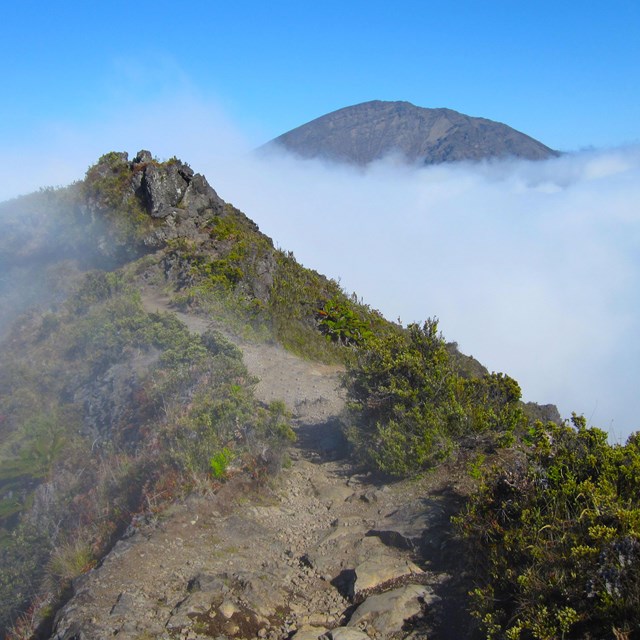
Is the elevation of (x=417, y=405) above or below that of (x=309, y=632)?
above

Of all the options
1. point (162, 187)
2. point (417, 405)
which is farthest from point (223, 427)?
point (162, 187)

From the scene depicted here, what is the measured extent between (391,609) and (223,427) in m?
3.65

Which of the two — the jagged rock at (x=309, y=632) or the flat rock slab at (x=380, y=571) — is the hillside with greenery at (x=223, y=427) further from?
the jagged rock at (x=309, y=632)

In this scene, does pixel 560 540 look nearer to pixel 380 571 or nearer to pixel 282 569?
pixel 380 571

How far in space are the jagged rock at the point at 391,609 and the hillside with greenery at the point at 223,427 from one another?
0.45 metres

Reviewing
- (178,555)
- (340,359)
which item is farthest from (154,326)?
(178,555)

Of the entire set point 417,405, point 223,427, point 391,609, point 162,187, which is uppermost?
point 162,187

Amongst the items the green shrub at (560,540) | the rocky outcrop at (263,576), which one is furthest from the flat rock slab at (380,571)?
the green shrub at (560,540)

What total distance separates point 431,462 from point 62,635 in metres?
4.29

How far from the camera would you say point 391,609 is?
15.9 ft

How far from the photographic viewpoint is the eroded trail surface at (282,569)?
4781mm

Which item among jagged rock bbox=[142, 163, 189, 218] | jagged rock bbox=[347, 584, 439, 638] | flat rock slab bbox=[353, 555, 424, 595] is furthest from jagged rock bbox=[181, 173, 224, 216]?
jagged rock bbox=[347, 584, 439, 638]

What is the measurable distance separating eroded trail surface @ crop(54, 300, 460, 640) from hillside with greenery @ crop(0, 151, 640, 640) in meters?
0.37

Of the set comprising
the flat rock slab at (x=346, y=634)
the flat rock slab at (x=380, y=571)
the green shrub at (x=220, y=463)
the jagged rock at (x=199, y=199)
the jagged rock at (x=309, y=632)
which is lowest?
the jagged rock at (x=309, y=632)
